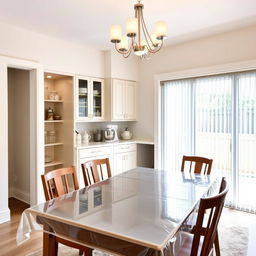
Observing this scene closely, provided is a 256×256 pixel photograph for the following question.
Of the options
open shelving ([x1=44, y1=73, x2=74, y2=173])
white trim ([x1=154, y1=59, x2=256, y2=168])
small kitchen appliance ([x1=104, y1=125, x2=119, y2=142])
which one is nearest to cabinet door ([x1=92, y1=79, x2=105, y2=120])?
small kitchen appliance ([x1=104, y1=125, x2=119, y2=142])

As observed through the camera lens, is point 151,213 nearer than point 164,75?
Yes

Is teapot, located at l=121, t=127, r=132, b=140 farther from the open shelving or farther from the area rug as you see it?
the area rug

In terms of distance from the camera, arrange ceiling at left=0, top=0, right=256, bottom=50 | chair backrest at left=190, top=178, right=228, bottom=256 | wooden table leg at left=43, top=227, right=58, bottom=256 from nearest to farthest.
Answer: chair backrest at left=190, top=178, right=228, bottom=256
wooden table leg at left=43, top=227, right=58, bottom=256
ceiling at left=0, top=0, right=256, bottom=50

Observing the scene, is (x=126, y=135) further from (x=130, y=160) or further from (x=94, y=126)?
(x=94, y=126)

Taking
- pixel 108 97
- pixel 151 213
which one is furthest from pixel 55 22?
pixel 151 213

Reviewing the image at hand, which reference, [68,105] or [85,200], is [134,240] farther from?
Result: [68,105]

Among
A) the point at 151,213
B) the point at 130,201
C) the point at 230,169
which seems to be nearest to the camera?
the point at 151,213

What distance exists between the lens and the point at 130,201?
1845 mm

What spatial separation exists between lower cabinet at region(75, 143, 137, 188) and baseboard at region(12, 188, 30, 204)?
938mm

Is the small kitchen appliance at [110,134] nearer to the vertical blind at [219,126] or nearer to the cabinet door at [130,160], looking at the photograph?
the cabinet door at [130,160]

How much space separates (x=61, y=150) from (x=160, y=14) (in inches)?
111

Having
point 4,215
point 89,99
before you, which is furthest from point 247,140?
point 4,215

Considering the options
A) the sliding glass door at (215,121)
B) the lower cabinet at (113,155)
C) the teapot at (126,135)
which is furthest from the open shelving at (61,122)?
the sliding glass door at (215,121)

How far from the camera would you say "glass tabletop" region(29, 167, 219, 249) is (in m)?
1.36
